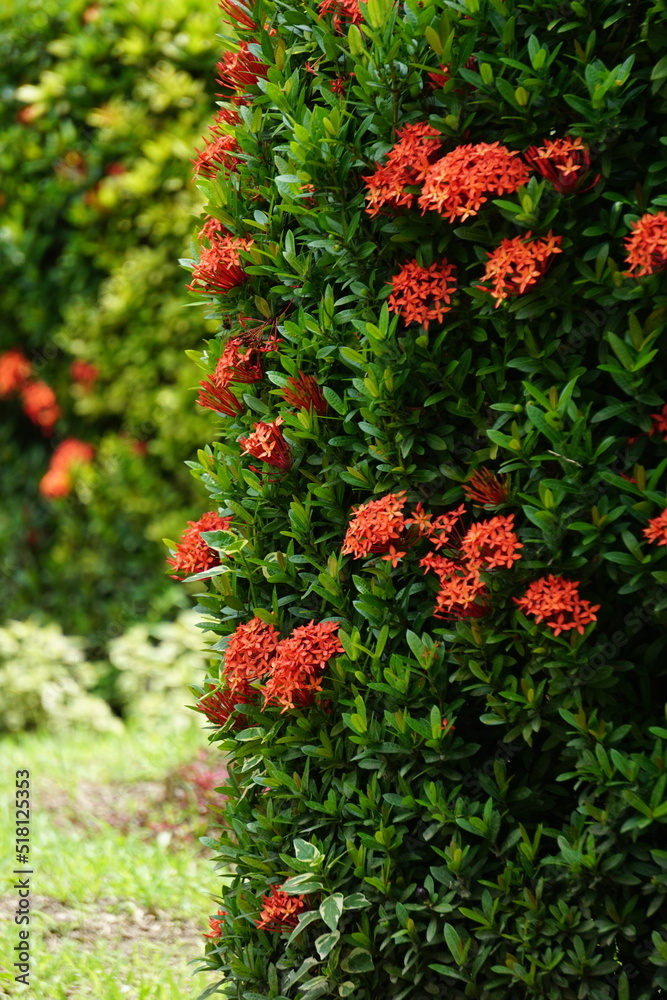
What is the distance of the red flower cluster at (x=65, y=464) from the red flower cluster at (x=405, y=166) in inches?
196

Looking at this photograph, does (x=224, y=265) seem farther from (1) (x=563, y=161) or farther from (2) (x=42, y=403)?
(2) (x=42, y=403)

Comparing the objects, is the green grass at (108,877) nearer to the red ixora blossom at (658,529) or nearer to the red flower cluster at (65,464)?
the red flower cluster at (65,464)

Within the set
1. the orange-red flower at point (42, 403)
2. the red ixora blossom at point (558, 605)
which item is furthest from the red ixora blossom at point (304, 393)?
the orange-red flower at point (42, 403)

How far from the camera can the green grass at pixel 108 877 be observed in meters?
3.51

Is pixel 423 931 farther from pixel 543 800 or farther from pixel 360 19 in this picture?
pixel 360 19

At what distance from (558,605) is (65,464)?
548 centimetres

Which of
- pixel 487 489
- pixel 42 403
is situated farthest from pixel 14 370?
pixel 487 489

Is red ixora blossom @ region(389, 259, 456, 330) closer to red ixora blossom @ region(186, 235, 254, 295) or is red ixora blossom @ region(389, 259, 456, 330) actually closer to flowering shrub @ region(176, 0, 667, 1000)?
flowering shrub @ region(176, 0, 667, 1000)

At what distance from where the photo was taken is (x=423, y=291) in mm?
2408

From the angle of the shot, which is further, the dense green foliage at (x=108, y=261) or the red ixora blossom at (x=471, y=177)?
the dense green foliage at (x=108, y=261)

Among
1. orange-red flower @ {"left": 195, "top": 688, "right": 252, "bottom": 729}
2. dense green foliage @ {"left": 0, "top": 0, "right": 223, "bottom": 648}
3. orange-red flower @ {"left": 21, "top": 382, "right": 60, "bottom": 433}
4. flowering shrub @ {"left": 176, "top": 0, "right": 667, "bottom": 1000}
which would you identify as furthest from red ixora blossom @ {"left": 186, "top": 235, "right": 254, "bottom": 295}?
orange-red flower @ {"left": 21, "top": 382, "right": 60, "bottom": 433}

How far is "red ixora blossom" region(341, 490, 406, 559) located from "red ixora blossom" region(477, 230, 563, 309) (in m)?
0.53

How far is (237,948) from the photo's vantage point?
2.76m

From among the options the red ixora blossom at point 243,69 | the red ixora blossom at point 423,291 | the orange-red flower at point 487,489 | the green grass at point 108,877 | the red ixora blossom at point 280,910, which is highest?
the red ixora blossom at point 243,69
